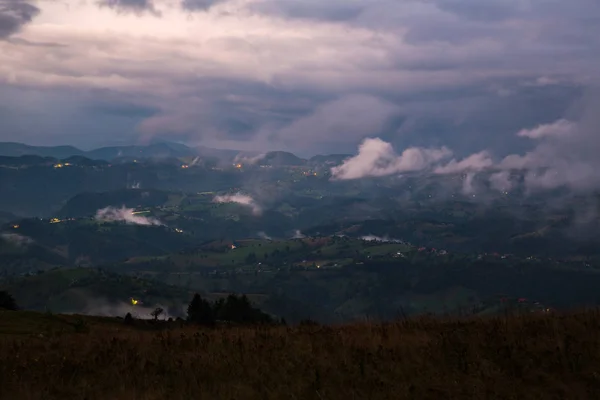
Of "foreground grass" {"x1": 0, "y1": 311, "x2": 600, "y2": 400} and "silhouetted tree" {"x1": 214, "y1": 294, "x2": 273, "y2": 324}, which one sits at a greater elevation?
"foreground grass" {"x1": 0, "y1": 311, "x2": 600, "y2": 400}

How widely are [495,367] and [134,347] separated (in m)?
8.57

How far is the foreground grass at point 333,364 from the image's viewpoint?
959 centimetres

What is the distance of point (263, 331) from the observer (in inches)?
596

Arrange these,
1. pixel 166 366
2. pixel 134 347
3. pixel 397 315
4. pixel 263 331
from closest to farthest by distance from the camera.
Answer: pixel 166 366 → pixel 134 347 → pixel 263 331 → pixel 397 315

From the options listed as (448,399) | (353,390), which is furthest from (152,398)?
(448,399)

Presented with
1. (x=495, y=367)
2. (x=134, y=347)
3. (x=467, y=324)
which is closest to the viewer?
(x=495, y=367)

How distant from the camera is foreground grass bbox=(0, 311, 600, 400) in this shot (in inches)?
378

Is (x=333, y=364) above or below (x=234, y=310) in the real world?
above

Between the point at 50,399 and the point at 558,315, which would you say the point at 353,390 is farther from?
the point at 558,315

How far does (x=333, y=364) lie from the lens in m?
11.0

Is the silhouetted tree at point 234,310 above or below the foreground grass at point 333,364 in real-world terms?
below

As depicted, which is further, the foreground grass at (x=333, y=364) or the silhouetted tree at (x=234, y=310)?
the silhouetted tree at (x=234, y=310)

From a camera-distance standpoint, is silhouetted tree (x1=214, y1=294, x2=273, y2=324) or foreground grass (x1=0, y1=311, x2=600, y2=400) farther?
silhouetted tree (x1=214, y1=294, x2=273, y2=324)

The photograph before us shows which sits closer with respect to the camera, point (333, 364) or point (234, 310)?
point (333, 364)
